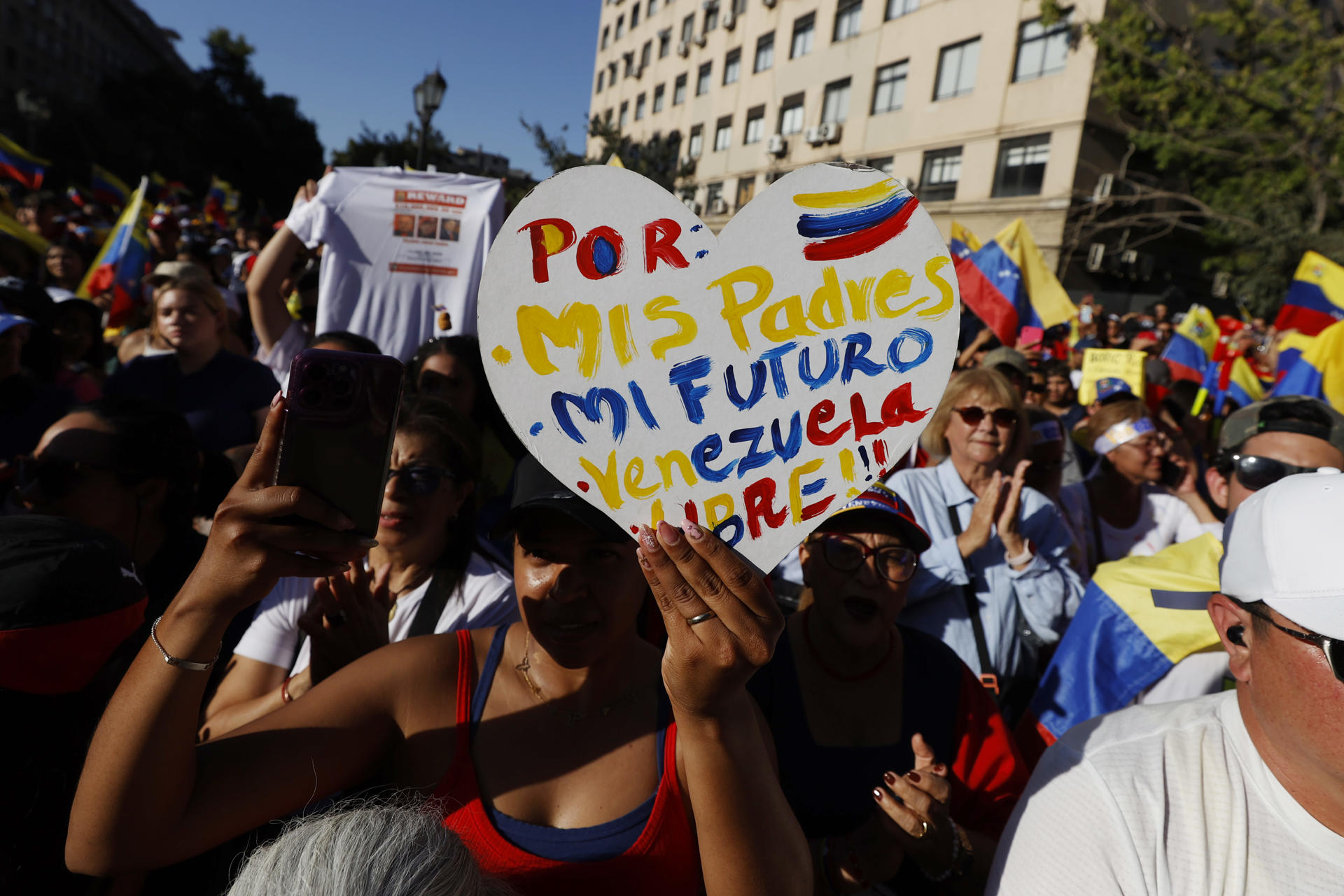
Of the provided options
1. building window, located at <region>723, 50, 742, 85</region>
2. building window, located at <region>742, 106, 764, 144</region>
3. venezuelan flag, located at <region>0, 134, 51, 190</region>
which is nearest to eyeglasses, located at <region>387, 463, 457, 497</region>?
venezuelan flag, located at <region>0, 134, 51, 190</region>

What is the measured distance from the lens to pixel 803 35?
26312 millimetres

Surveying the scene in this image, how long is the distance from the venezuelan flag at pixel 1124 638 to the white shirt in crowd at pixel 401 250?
305 centimetres

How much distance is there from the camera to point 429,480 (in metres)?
2.09

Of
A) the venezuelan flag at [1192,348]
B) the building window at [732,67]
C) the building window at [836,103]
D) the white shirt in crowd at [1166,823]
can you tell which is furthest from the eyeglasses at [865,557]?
the building window at [732,67]

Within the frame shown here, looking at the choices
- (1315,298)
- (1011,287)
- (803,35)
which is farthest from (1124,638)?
(803,35)

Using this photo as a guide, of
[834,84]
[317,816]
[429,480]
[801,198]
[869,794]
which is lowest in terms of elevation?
[869,794]

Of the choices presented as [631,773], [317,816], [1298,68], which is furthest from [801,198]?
[1298,68]

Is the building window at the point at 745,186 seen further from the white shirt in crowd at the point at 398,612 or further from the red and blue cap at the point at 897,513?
the white shirt in crowd at the point at 398,612

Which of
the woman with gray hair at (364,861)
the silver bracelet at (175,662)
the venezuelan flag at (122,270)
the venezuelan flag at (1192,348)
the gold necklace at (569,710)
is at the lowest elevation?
the woman with gray hair at (364,861)

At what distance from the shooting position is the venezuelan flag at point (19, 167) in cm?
989

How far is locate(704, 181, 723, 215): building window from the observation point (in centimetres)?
3008

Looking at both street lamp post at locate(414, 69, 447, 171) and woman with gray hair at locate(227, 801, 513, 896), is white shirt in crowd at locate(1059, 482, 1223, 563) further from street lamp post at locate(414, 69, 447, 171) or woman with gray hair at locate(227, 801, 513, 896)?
street lamp post at locate(414, 69, 447, 171)

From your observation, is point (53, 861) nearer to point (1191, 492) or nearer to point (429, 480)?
point (429, 480)

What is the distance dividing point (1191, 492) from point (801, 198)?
348 cm
